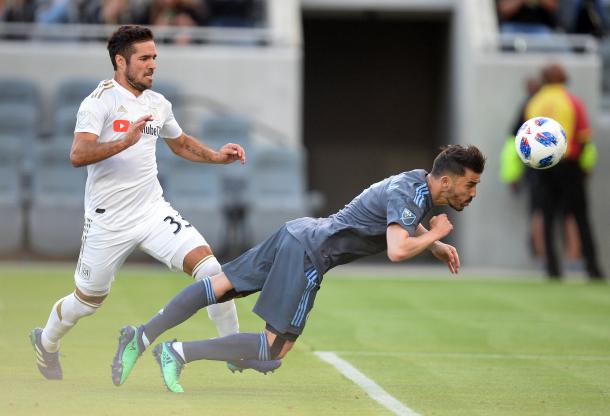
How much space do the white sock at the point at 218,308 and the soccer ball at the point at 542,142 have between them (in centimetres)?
264

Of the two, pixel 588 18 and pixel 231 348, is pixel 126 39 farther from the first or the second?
pixel 588 18

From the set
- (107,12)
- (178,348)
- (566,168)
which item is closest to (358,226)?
(178,348)

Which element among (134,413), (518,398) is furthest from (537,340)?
(134,413)

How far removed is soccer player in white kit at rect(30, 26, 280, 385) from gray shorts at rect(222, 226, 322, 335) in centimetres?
51

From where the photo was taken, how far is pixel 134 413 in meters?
7.01

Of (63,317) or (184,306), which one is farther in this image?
(63,317)

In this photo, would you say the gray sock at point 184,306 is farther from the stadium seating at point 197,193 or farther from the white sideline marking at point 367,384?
the stadium seating at point 197,193

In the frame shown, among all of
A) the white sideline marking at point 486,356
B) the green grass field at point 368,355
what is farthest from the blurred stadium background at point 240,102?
the white sideline marking at point 486,356

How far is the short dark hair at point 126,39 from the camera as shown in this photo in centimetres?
823

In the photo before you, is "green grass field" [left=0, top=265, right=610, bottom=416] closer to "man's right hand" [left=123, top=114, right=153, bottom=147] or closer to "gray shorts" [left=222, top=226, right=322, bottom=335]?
"gray shorts" [left=222, top=226, right=322, bottom=335]

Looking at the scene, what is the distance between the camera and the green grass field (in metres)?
7.57

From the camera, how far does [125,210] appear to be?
8.31 meters

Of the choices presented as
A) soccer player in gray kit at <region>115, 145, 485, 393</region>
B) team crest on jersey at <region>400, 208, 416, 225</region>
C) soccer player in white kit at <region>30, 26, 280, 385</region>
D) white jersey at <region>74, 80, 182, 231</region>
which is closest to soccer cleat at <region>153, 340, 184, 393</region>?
soccer player in gray kit at <region>115, 145, 485, 393</region>

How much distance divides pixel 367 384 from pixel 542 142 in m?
2.38
